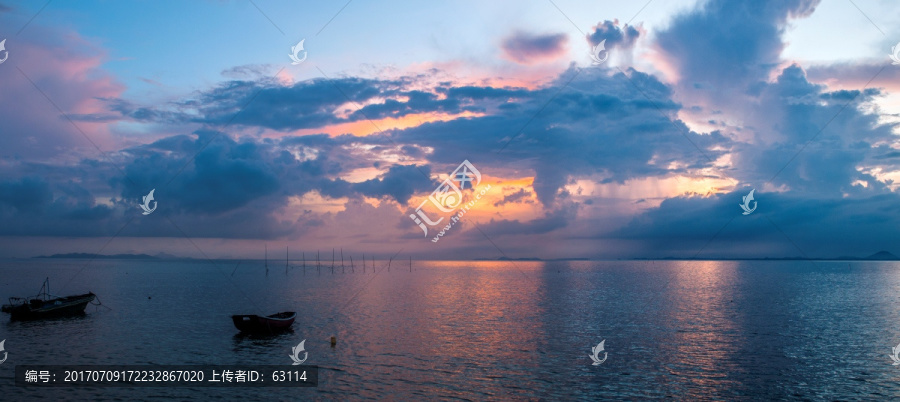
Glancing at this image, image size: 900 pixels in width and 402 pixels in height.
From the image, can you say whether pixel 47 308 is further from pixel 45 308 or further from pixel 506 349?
pixel 506 349

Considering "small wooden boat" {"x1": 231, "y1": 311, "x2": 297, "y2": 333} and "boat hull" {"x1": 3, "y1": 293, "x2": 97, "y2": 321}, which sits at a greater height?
"boat hull" {"x1": 3, "y1": 293, "x2": 97, "y2": 321}

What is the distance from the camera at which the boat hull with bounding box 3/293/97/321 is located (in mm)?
51750

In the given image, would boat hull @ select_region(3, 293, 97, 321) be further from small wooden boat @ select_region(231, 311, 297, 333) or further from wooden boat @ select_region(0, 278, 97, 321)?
small wooden boat @ select_region(231, 311, 297, 333)

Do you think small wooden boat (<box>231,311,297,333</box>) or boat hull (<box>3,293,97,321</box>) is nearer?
small wooden boat (<box>231,311,297,333</box>)

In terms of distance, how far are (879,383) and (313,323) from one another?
148 feet

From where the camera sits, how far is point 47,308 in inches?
2141

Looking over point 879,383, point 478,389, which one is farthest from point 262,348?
point 879,383

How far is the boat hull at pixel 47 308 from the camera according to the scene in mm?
51750

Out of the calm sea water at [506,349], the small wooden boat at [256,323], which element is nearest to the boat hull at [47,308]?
the calm sea water at [506,349]

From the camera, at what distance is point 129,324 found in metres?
51.6

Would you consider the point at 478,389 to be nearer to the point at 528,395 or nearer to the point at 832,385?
the point at 528,395

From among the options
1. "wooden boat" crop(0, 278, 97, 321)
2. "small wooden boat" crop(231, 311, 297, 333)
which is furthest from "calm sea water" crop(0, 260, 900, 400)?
"wooden boat" crop(0, 278, 97, 321)

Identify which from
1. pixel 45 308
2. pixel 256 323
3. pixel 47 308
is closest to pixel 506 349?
pixel 256 323

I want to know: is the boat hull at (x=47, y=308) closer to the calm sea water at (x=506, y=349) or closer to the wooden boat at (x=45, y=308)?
the wooden boat at (x=45, y=308)
